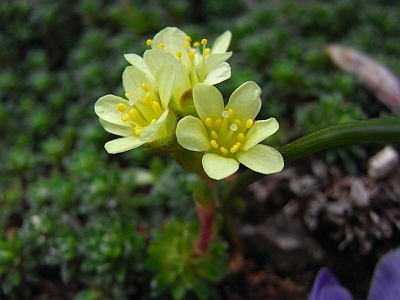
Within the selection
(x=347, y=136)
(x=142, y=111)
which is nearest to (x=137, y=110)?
(x=142, y=111)

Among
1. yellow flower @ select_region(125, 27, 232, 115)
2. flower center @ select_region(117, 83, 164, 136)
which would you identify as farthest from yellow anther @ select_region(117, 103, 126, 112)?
yellow flower @ select_region(125, 27, 232, 115)

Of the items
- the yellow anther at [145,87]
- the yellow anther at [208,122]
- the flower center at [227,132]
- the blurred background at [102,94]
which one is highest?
the yellow anther at [145,87]

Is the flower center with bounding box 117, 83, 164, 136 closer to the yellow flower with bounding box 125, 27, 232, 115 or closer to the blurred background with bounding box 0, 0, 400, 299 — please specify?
the yellow flower with bounding box 125, 27, 232, 115

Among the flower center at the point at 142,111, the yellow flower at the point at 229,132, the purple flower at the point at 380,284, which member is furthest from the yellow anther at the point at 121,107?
the purple flower at the point at 380,284

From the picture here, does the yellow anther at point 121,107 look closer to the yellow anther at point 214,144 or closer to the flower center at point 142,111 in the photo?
the flower center at point 142,111

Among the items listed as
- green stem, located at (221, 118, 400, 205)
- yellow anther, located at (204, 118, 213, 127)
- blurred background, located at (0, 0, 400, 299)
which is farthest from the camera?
blurred background, located at (0, 0, 400, 299)

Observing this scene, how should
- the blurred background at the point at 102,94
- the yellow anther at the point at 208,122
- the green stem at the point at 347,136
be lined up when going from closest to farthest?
1. the green stem at the point at 347,136
2. the yellow anther at the point at 208,122
3. the blurred background at the point at 102,94

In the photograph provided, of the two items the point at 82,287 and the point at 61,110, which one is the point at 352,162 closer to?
the point at 82,287

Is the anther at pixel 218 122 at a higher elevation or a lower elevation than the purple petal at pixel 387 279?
higher
